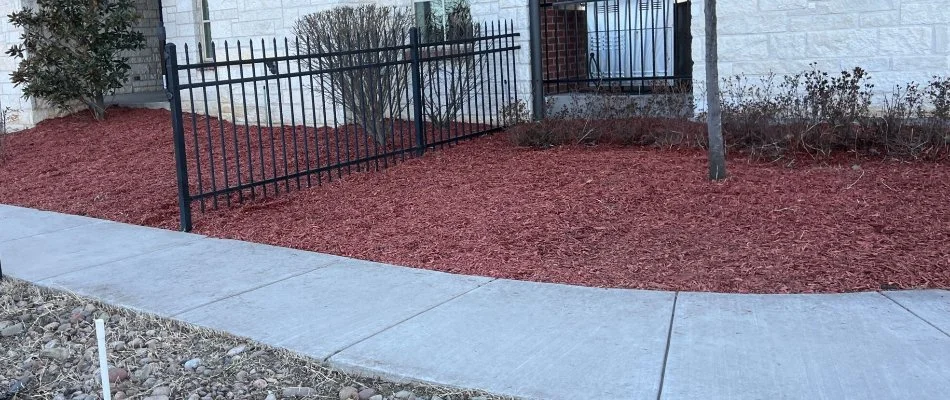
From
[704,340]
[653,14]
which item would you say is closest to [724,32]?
[653,14]

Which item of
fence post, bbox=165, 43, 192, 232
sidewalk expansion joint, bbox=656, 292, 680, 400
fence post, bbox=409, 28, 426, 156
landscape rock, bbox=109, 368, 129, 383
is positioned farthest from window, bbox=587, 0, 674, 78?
landscape rock, bbox=109, 368, 129, 383

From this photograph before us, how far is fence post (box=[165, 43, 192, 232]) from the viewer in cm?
709

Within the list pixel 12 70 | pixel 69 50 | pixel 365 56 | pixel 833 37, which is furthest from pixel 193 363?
pixel 12 70

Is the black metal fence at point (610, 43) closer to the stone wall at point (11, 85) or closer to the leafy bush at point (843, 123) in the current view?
the leafy bush at point (843, 123)

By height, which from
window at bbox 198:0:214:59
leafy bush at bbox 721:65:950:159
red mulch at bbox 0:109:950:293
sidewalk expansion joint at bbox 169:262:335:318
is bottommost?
sidewalk expansion joint at bbox 169:262:335:318

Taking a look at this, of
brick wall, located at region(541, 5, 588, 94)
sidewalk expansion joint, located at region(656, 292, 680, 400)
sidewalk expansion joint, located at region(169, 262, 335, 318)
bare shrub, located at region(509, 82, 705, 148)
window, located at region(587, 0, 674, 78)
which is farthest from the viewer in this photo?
brick wall, located at region(541, 5, 588, 94)

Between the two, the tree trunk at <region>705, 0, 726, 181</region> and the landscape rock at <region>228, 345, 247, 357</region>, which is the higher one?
the tree trunk at <region>705, 0, 726, 181</region>

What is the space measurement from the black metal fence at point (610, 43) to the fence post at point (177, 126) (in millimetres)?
5130

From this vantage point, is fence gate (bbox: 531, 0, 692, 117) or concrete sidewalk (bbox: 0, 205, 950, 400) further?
fence gate (bbox: 531, 0, 692, 117)

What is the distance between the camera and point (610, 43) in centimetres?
1190

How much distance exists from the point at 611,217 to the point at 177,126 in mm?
3561

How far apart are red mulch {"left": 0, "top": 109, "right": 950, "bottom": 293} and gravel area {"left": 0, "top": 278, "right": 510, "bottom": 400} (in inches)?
67.3

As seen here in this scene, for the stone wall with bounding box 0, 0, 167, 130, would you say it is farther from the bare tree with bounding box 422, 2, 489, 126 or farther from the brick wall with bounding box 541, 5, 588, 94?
the brick wall with bounding box 541, 5, 588, 94

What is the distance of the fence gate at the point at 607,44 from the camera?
1120 centimetres
